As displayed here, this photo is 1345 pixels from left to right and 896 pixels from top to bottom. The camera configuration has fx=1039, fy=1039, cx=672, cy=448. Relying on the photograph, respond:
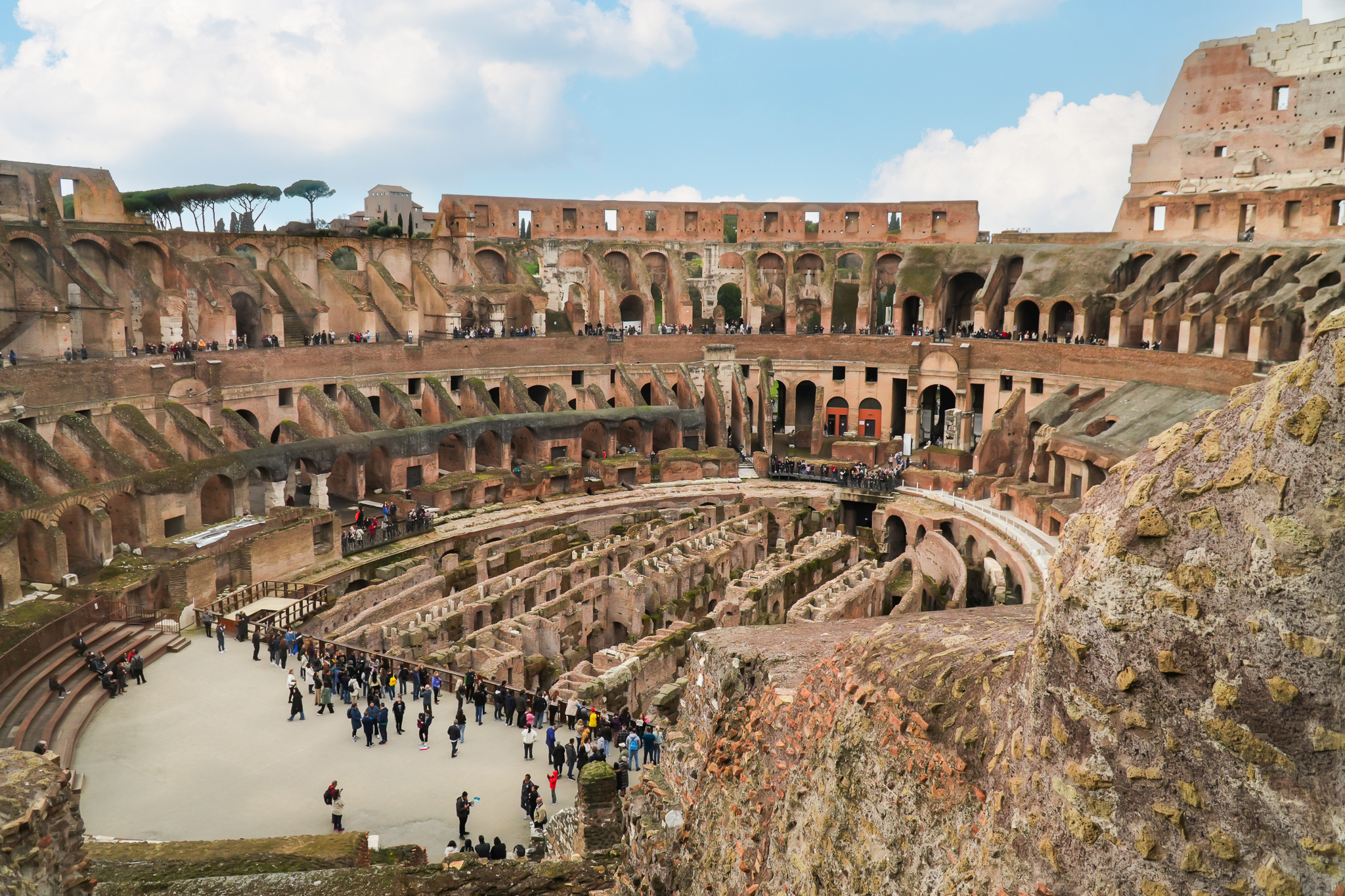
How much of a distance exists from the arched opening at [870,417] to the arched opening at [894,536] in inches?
379

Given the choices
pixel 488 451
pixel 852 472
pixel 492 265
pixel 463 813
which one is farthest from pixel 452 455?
pixel 463 813

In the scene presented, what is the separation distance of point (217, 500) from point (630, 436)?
15.8 metres

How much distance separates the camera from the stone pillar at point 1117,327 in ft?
122

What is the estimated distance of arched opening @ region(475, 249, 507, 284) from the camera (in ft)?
151

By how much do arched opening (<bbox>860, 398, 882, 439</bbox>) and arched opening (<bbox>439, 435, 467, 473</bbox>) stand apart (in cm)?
1732

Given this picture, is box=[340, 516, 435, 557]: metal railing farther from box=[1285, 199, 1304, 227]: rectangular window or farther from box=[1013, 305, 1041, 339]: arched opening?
box=[1285, 199, 1304, 227]: rectangular window

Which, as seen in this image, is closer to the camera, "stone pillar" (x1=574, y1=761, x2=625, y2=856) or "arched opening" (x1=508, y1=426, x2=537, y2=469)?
"stone pillar" (x1=574, y1=761, x2=625, y2=856)

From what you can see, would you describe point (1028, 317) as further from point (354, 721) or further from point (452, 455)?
point (354, 721)

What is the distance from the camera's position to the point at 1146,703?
479 centimetres

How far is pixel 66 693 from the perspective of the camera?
696 inches

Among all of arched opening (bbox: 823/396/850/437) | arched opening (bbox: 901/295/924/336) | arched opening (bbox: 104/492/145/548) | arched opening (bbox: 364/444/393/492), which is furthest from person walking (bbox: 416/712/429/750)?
arched opening (bbox: 901/295/924/336)

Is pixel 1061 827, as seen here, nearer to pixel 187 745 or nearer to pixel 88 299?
pixel 187 745

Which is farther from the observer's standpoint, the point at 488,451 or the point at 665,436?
the point at 665,436

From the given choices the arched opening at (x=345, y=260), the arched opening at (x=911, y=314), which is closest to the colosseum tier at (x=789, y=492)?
the arched opening at (x=345, y=260)
